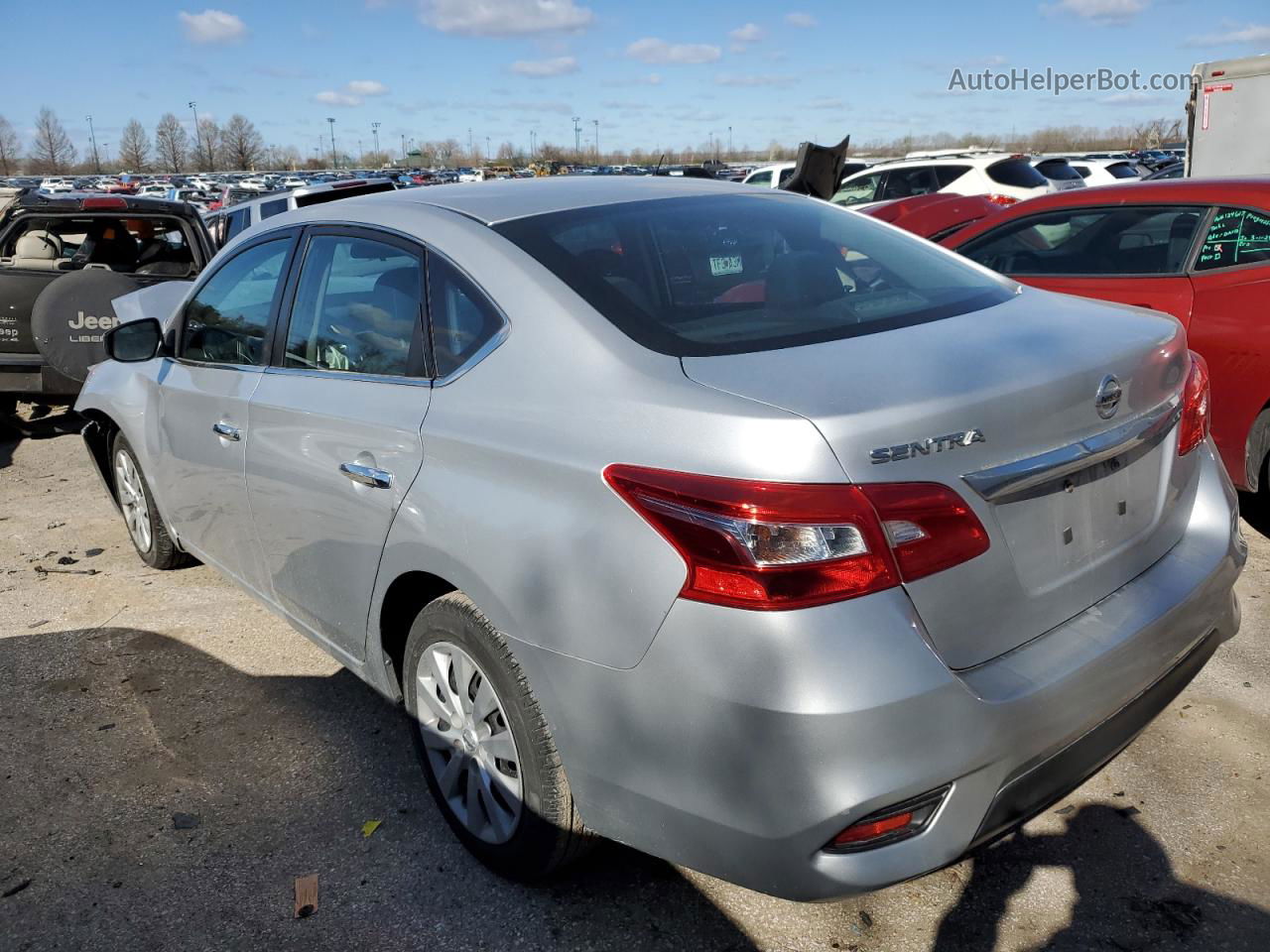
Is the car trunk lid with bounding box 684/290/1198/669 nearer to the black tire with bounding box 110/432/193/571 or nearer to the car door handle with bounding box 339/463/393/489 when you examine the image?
the car door handle with bounding box 339/463/393/489

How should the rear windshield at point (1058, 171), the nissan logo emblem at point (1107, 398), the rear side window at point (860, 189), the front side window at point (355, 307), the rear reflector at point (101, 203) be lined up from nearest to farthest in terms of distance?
the nissan logo emblem at point (1107, 398), the front side window at point (355, 307), the rear reflector at point (101, 203), the rear side window at point (860, 189), the rear windshield at point (1058, 171)

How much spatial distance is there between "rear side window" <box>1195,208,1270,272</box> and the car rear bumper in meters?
3.07

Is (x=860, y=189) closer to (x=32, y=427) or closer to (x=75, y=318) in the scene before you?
(x=32, y=427)

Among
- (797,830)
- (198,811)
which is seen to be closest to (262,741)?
(198,811)

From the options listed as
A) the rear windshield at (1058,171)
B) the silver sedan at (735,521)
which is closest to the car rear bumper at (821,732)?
the silver sedan at (735,521)

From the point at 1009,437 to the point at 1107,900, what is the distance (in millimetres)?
1230

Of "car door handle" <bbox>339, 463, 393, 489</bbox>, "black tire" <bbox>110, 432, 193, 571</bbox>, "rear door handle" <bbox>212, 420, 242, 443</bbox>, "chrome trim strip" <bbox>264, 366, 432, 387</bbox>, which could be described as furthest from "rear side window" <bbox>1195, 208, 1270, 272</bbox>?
"black tire" <bbox>110, 432, 193, 571</bbox>

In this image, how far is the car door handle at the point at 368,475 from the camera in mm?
2678

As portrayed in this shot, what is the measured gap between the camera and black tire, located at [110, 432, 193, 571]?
479 centimetres

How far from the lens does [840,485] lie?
6.24 feet

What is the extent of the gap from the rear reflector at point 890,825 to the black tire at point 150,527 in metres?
3.67

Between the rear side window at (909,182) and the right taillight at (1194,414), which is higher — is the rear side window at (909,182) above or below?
above

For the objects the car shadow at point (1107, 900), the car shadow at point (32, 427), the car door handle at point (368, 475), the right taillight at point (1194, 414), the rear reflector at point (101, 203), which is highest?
the rear reflector at point (101, 203)

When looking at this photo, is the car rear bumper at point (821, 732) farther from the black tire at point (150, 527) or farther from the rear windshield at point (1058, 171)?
the rear windshield at point (1058, 171)
